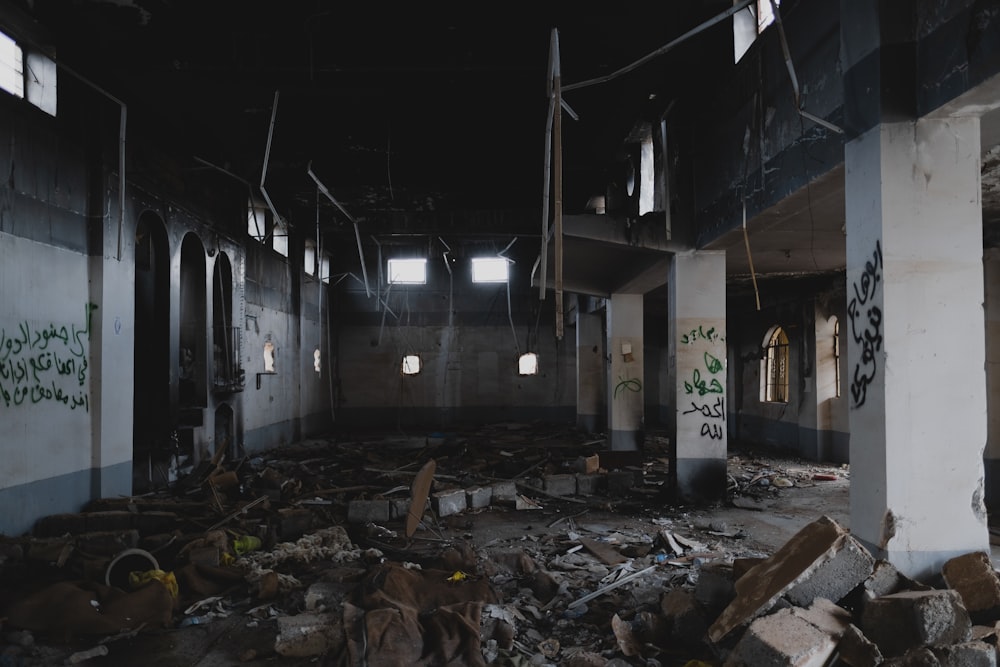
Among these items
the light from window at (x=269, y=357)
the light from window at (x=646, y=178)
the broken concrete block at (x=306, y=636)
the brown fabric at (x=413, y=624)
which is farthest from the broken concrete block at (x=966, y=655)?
the light from window at (x=269, y=357)

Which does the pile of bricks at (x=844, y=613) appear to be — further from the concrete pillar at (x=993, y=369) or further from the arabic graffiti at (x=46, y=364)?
the arabic graffiti at (x=46, y=364)

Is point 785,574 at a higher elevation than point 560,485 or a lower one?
higher

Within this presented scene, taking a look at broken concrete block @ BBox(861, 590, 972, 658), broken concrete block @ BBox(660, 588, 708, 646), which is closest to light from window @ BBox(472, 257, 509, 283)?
broken concrete block @ BBox(660, 588, 708, 646)

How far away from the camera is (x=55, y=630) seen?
4.85 meters

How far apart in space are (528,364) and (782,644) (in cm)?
1828

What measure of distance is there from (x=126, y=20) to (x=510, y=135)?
524 centimetres

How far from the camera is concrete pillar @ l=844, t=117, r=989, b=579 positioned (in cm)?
422

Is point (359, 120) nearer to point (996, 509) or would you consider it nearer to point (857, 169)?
point (857, 169)

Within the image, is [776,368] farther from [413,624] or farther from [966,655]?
[413,624]

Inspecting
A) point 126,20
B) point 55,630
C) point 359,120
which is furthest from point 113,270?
point 55,630

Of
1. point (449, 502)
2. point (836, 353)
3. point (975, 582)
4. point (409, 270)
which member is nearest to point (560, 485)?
point (449, 502)

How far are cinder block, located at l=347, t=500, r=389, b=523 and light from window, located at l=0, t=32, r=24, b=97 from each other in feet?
20.3

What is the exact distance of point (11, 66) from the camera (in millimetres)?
7156

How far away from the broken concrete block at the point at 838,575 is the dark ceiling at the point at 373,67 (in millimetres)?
5480
